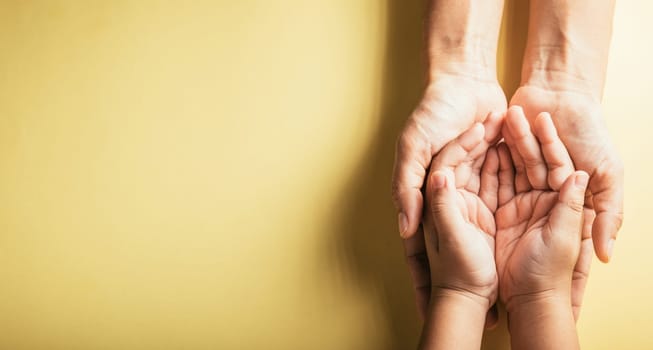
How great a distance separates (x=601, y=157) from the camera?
895mm

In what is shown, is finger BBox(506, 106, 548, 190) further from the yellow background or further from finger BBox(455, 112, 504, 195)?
the yellow background

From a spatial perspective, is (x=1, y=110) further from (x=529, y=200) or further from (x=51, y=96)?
(x=529, y=200)

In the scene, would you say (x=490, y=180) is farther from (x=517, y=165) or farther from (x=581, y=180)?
(x=581, y=180)

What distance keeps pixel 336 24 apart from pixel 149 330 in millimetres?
773

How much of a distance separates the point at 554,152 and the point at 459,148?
0.54ft

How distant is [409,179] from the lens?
91 cm

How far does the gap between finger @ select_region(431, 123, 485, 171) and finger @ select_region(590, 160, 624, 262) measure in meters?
0.22

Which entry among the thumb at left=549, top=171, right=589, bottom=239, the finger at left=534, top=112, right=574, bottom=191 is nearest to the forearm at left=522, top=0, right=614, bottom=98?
the finger at left=534, top=112, right=574, bottom=191

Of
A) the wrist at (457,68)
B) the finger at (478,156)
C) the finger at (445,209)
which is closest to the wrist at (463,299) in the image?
the finger at (445,209)

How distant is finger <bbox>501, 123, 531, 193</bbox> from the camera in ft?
3.10

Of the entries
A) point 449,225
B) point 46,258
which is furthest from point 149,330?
point 449,225

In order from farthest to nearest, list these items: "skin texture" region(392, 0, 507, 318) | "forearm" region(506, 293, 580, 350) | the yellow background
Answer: the yellow background, "skin texture" region(392, 0, 507, 318), "forearm" region(506, 293, 580, 350)

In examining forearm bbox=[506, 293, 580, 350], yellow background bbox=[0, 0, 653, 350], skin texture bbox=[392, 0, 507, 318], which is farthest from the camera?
yellow background bbox=[0, 0, 653, 350]

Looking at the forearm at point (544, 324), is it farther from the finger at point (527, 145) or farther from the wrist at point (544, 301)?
the finger at point (527, 145)
